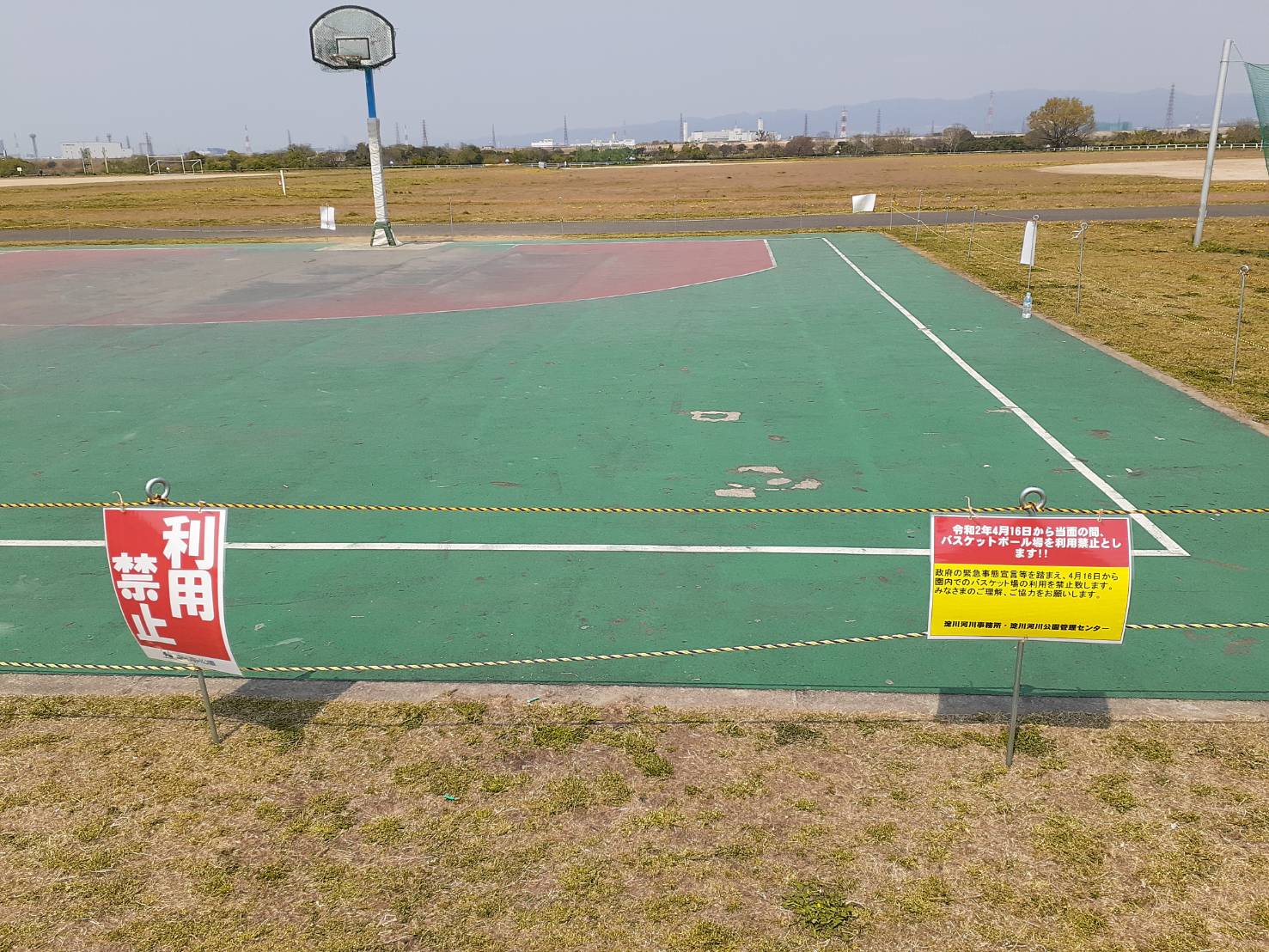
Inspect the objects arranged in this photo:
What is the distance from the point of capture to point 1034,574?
223 inches

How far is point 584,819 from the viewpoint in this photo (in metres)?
5.61

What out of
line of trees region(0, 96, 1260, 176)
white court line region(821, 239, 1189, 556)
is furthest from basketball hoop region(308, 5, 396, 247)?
line of trees region(0, 96, 1260, 176)

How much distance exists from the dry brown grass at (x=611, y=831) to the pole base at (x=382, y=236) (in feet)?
106

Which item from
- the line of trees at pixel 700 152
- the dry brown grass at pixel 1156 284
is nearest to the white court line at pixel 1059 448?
the dry brown grass at pixel 1156 284

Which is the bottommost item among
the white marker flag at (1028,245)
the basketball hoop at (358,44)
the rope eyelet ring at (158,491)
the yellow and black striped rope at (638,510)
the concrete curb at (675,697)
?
the concrete curb at (675,697)

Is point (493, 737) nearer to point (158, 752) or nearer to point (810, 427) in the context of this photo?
point (158, 752)

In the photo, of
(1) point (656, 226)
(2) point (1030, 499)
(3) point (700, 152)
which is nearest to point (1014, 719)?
(2) point (1030, 499)

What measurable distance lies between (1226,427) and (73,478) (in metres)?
14.5

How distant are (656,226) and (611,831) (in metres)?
41.5

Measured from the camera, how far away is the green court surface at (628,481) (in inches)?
299

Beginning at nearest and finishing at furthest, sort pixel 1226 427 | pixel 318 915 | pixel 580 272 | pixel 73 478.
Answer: pixel 318 915 → pixel 73 478 → pixel 1226 427 → pixel 580 272

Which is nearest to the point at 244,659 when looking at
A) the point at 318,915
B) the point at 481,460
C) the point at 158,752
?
the point at 158,752

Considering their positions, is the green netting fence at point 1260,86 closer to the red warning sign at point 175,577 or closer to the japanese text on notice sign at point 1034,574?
the japanese text on notice sign at point 1034,574

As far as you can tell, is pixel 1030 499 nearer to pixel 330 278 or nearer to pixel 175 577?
pixel 175 577
